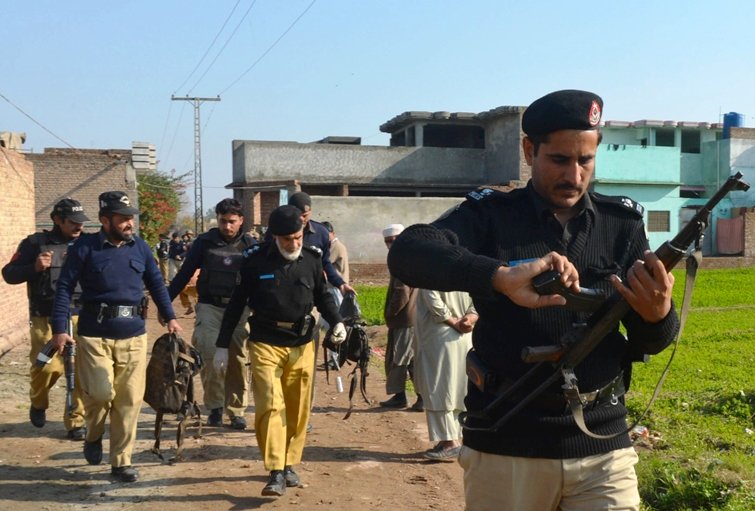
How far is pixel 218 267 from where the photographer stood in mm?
8789

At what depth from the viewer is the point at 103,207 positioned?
23.2 ft

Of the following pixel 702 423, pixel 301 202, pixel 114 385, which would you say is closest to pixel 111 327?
pixel 114 385

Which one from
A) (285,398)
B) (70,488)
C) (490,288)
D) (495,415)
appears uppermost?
(490,288)

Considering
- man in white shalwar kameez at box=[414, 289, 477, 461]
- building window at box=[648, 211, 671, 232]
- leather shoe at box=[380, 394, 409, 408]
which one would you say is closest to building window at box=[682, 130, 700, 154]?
building window at box=[648, 211, 671, 232]

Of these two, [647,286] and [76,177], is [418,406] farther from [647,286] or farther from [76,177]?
[76,177]

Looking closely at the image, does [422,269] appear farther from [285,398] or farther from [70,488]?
[70,488]

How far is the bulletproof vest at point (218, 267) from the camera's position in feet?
28.8

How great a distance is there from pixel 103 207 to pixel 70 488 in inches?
86.7

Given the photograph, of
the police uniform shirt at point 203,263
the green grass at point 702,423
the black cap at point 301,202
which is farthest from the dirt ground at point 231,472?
the black cap at point 301,202

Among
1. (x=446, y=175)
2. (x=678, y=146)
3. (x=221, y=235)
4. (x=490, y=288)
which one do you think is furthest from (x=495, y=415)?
(x=678, y=146)

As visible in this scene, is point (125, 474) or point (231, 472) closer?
point (125, 474)

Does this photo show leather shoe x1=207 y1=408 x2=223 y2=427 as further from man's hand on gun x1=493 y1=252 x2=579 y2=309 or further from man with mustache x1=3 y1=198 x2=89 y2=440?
man's hand on gun x1=493 y1=252 x2=579 y2=309

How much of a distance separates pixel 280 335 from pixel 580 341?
4.16m

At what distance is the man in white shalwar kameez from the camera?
755 centimetres
